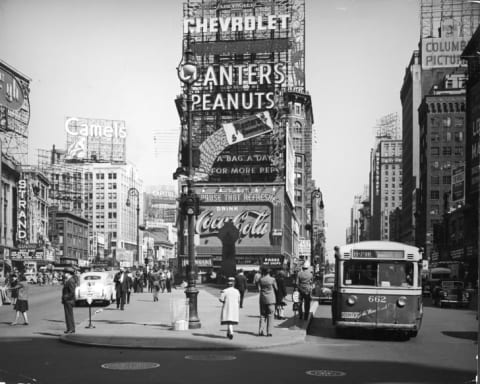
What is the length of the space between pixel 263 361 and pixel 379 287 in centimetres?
486

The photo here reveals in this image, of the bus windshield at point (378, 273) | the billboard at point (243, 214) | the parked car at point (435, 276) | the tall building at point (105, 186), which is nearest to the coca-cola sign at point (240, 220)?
the billboard at point (243, 214)

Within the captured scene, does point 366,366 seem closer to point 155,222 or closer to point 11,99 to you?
point 11,99

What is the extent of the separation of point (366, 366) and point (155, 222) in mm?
138683

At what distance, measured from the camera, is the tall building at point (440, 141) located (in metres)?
45.6

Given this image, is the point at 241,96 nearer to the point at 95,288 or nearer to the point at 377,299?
the point at 95,288

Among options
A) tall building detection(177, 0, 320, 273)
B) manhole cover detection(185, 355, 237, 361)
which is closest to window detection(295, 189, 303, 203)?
tall building detection(177, 0, 320, 273)

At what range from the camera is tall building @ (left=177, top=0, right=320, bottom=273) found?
78.7 meters

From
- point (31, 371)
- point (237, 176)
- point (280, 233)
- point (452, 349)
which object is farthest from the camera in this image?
point (237, 176)

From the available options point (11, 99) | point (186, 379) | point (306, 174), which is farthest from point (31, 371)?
point (306, 174)

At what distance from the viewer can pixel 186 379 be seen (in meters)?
10.5

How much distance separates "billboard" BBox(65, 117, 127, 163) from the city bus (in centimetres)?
752

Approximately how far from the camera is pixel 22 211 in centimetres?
7262

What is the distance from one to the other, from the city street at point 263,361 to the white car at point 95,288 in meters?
10.2

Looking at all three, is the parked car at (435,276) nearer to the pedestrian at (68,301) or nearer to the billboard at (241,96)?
the pedestrian at (68,301)
